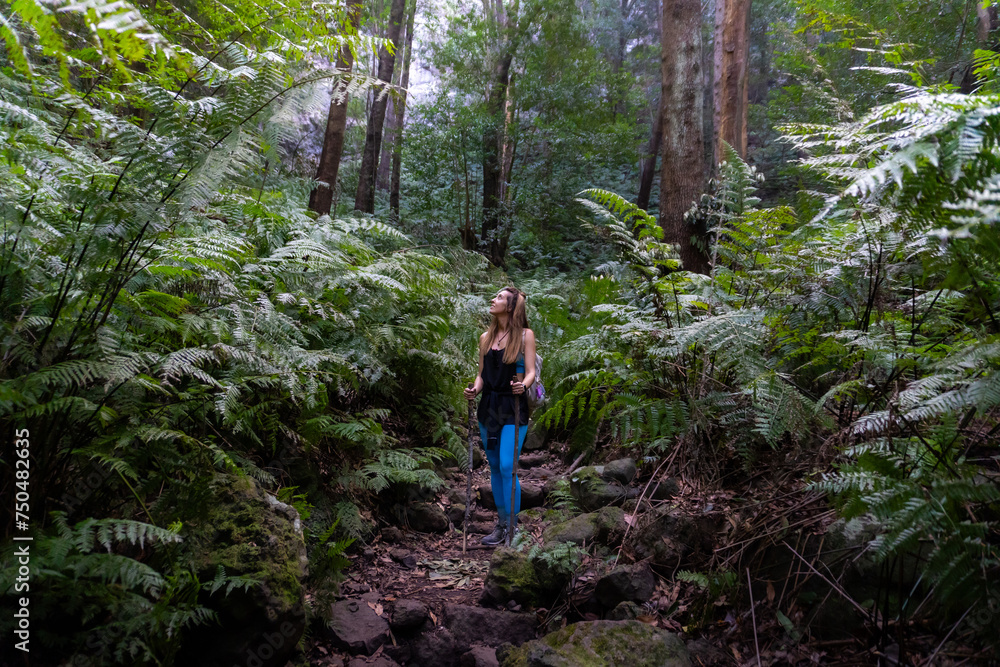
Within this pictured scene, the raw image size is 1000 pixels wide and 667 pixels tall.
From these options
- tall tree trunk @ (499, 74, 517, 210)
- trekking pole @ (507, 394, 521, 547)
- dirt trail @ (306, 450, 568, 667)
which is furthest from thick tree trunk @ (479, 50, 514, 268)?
trekking pole @ (507, 394, 521, 547)

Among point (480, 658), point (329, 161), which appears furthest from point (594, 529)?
point (329, 161)

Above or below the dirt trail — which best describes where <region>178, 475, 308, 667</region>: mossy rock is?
above

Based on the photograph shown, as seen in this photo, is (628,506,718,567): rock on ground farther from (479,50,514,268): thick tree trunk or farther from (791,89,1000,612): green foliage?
(479,50,514,268): thick tree trunk

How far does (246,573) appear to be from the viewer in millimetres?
2529

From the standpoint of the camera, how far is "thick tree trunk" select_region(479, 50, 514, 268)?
12.1 meters

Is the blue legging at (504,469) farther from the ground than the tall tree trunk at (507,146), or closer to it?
closer to it

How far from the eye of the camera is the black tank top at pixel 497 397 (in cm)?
425

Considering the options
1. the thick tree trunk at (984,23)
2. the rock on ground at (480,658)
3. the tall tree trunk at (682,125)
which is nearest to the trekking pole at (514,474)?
the rock on ground at (480,658)

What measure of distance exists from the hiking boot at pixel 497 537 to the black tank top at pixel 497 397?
730 millimetres

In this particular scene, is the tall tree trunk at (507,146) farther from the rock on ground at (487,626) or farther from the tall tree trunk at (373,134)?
the rock on ground at (487,626)

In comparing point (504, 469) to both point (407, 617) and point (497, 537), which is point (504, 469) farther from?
point (407, 617)

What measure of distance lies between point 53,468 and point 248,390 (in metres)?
1.28

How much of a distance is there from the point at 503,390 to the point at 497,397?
7cm

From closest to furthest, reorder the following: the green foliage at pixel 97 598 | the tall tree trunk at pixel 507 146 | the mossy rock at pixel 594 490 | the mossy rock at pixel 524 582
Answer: the green foliage at pixel 97 598
the mossy rock at pixel 524 582
the mossy rock at pixel 594 490
the tall tree trunk at pixel 507 146
